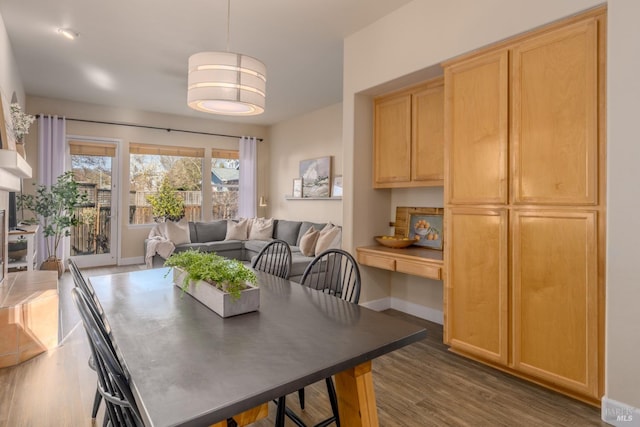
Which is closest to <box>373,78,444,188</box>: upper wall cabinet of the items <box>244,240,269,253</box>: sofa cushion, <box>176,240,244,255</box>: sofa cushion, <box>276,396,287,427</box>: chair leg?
<box>276,396,287,427</box>: chair leg

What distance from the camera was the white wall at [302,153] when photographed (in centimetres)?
622

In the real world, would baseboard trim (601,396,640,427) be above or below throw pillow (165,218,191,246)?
below

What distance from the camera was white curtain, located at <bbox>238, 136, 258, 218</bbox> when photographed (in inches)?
302

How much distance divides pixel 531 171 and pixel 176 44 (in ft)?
11.8

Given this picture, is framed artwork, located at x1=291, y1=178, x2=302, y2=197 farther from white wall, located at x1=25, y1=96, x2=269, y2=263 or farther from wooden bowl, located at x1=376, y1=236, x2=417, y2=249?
wooden bowl, located at x1=376, y1=236, x2=417, y2=249

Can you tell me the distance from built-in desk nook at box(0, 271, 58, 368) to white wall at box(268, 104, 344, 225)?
401cm

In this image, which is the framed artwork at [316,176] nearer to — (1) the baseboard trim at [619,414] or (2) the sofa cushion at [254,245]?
(2) the sofa cushion at [254,245]

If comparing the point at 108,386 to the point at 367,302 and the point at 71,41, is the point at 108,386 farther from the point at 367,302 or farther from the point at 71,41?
the point at 71,41

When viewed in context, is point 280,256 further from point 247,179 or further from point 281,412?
point 247,179

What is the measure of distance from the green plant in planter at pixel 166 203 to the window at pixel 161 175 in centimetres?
7

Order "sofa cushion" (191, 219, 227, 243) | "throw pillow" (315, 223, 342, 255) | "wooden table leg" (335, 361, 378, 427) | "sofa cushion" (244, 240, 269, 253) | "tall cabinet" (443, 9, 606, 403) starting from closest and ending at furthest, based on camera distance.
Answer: "wooden table leg" (335, 361, 378, 427) → "tall cabinet" (443, 9, 606, 403) → "throw pillow" (315, 223, 342, 255) → "sofa cushion" (244, 240, 269, 253) → "sofa cushion" (191, 219, 227, 243)

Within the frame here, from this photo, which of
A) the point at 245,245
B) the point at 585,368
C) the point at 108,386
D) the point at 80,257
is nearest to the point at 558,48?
the point at 585,368

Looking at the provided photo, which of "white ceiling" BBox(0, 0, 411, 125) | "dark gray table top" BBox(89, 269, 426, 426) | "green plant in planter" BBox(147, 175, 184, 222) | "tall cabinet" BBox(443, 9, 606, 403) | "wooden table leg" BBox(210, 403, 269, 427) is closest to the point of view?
"dark gray table top" BBox(89, 269, 426, 426)

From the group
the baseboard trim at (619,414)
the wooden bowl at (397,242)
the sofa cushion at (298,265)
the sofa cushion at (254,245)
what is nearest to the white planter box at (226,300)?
the baseboard trim at (619,414)
